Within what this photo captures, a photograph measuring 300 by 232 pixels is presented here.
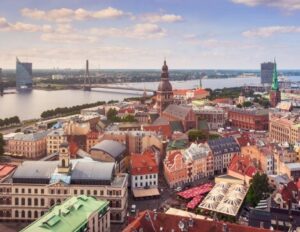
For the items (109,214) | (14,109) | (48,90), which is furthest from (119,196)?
(48,90)

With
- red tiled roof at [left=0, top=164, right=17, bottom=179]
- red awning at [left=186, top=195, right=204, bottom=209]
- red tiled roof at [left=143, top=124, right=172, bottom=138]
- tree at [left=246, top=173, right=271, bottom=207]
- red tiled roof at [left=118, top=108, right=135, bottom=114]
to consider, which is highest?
red tiled roof at [left=118, top=108, right=135, bottom=114]

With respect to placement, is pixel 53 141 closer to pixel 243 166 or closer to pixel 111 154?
pixel 111 154

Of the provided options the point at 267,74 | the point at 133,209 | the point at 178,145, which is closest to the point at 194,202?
the point at 133,209

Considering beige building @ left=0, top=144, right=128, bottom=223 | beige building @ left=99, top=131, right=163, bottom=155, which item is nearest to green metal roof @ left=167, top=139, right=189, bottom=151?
beige building @ left=99, top=131, right=163, bottom=155

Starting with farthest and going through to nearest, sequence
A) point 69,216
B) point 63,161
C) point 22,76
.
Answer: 1. point 22,76
2. point 63,161
3. point 69,216

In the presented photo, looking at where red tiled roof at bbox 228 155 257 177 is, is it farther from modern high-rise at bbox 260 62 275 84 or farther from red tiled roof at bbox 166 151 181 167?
modern high-rise at bbox 260 62 275 84

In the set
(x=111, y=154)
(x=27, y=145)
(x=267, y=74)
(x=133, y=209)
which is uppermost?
(x=267, y=74)
